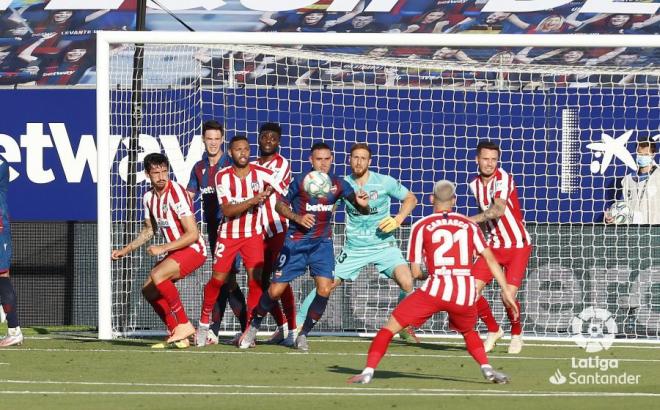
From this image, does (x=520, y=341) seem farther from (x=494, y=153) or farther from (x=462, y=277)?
(x=462, y=277)

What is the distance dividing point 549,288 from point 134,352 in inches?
206

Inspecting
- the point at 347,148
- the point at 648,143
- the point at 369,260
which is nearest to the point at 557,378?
the point at 369,260

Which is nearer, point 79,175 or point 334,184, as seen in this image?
point 334,184

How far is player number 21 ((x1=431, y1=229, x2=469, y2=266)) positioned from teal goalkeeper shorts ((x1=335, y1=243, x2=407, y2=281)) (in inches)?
144

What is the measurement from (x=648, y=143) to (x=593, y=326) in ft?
7.21

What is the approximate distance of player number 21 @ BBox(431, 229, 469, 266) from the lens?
29.4 ft

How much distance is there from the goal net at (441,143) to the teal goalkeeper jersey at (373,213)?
1856 millimetres

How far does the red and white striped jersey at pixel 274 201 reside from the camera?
1220 centimetres

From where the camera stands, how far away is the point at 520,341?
1195 centimetres

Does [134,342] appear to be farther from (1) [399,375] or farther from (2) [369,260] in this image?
(1) [399,375]

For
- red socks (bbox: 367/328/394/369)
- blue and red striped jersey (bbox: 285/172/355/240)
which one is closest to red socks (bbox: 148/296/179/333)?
blue and red striped jersey (bbox: 285/172/355/240)

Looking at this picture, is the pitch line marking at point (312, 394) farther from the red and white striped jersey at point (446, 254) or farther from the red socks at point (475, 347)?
the red and white striped jersey at point (446, 254)

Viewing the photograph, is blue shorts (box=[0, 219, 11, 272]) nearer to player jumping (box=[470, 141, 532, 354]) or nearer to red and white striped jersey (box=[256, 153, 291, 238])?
red and white striped jersey (box=[256, 153, 291, 238])

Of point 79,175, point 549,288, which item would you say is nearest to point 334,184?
point 549,288
